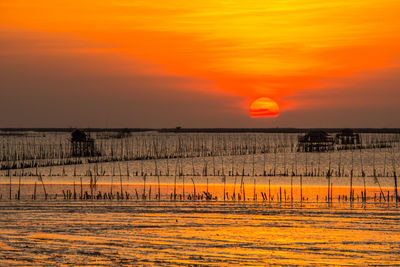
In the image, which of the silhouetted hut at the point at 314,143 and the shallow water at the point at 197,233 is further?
the silhouetted hut at the point at 314,143

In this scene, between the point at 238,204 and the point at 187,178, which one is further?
the point at 187,178

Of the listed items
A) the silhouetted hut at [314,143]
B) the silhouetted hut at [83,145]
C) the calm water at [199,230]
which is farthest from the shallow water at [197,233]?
the silhouetted hut at [314,143]

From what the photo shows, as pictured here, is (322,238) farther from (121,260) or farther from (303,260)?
(121,260)

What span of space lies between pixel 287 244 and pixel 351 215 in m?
4.63

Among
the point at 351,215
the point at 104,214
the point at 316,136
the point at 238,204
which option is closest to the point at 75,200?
the point at 104,214

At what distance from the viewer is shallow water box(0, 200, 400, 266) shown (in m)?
12.2

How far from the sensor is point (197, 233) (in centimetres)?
1470

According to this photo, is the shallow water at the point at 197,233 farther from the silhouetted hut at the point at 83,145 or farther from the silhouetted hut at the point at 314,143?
the silhouetted hut at the point at 314,143

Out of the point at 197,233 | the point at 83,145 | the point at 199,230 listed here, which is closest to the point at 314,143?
the point at 83,145

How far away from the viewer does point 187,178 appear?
1208 inches

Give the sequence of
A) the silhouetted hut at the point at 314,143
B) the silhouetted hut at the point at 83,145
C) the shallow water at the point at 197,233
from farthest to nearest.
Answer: the silhouetted hut at the point at 314,143 → the silhouetted hut at the point at 83,145 → the shallow water at the point at 197,233

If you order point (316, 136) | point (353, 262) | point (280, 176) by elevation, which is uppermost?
point (316, 136)

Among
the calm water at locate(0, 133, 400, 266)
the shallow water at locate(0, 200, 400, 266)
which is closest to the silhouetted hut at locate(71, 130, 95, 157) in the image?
the calm water at locate(0, 133, 400, 266)

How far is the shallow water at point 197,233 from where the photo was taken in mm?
12172
